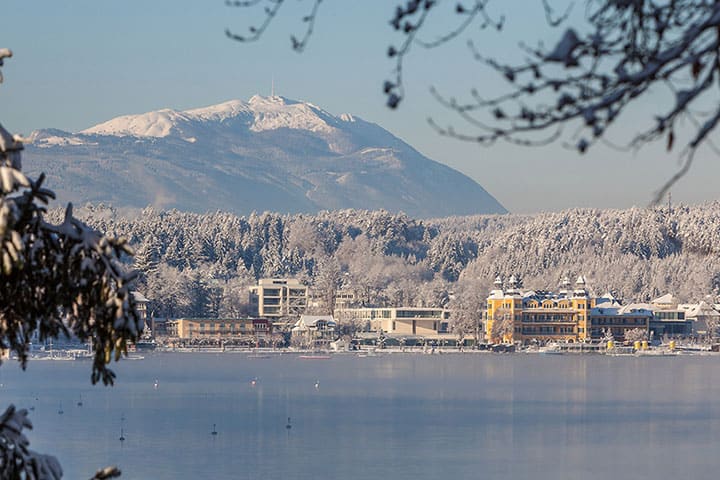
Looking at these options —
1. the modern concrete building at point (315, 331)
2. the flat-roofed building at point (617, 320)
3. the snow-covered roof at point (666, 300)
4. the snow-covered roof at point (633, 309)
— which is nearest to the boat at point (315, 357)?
the modern concrete building at point (315, 331)

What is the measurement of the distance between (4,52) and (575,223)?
17119cm

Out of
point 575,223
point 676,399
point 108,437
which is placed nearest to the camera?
point 108,437

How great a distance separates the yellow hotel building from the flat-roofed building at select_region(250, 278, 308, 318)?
23252 mm

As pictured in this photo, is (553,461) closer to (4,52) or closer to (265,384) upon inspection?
(4,52)

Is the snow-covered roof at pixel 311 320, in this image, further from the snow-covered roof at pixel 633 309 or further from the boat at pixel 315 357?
the snow-covered roof at pixel 633 309

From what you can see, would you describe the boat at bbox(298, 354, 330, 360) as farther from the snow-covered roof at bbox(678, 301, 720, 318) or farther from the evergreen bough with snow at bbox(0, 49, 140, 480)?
the evergreen bough with snow at bbox(0, 49, 140, 480)

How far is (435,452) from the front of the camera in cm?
3512

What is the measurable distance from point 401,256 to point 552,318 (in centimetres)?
6273

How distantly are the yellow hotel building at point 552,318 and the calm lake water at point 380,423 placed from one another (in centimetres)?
3607

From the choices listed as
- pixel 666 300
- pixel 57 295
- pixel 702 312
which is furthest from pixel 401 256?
pixel 57 295

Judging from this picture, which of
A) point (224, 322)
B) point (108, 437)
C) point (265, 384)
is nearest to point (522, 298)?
point (224, 322)

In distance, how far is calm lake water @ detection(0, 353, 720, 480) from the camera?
32344 millimetres

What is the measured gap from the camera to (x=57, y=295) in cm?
680

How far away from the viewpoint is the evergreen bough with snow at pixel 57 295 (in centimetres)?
→ 660
